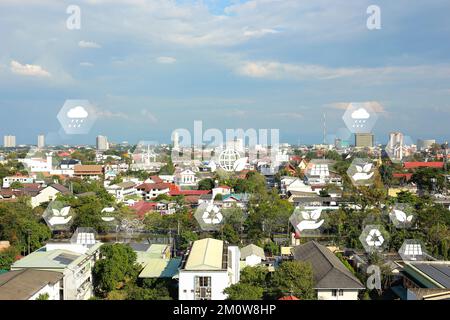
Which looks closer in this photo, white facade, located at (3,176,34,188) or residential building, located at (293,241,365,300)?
residential building, located at (293,241,365,300)

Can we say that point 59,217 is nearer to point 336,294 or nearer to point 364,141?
point 336,294

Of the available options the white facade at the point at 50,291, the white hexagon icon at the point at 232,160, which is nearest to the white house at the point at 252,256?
the white facade at the point at 50,291

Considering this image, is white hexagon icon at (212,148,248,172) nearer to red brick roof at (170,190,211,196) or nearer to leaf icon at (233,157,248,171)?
leaf icon at (233,157,248,171)

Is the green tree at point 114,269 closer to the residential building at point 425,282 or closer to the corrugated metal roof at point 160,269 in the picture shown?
the corrugated metal roof at point 160,269

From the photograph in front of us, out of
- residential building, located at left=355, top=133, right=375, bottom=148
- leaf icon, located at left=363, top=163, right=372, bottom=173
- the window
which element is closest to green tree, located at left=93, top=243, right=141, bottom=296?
the window

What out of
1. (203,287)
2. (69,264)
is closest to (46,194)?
(69,264)

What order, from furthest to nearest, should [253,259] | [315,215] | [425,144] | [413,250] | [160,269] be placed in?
1. [425,144]
2. [315,215]
3. [413,250]
4. [253,259]
5. [160,269]
